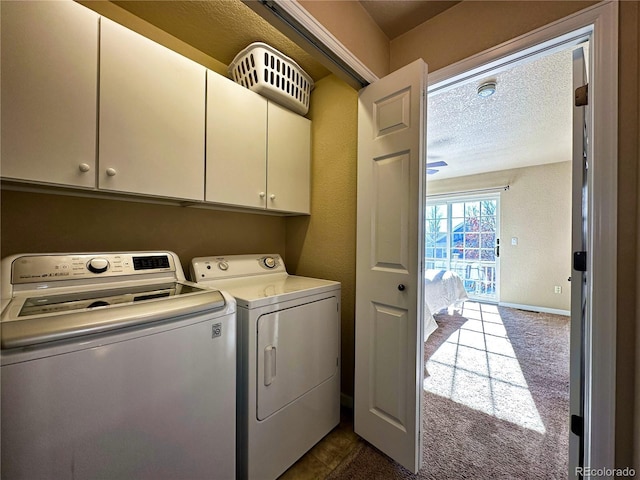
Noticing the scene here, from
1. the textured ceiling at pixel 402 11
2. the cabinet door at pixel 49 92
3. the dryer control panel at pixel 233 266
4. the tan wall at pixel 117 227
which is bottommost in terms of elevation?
the dryer control panel at pixel 233 266

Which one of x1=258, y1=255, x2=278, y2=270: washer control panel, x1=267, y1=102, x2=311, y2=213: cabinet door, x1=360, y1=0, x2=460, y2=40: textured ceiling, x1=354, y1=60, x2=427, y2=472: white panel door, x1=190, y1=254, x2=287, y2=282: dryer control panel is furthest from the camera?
x1=258, y1=255, x2=278, y2=270: washer control panel

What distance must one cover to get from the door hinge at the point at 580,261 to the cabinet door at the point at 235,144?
66.2 inches

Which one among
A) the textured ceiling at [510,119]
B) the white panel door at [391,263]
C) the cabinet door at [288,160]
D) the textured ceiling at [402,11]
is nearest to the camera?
the white panel door at [391,263]

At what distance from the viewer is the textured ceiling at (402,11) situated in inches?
54.7

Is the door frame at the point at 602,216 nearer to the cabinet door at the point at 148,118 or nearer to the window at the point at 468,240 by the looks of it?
the cabinet door at the point at 148,118

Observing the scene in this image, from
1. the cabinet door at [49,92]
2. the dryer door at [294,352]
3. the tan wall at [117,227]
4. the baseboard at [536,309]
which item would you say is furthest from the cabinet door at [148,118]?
the baseboard at [536,309]

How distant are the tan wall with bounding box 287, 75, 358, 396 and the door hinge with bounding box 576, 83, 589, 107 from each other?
1135 millimetres

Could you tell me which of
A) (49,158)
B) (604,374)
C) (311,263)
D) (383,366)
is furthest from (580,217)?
(49,158)

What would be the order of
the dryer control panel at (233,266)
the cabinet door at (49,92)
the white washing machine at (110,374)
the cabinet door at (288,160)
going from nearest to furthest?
the white washing machine at (110,374), the cabinet door at (49,92), the dryer control panel at (233,266), the cabinet door at (288,160)

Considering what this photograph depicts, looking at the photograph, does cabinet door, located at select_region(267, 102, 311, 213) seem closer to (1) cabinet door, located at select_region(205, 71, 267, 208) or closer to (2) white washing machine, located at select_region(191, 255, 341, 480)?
(1) cabinet door, located at select_region(205, 71, 267, 208)

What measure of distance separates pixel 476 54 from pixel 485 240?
4.65 metres

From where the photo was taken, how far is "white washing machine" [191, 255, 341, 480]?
1.16 m

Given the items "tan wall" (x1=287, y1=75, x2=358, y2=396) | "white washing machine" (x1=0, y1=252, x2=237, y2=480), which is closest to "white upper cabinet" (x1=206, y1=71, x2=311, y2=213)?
"tan wall" (x1=287, y1=75, x2=358, y2=396)

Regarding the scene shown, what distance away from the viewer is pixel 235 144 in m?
1.53
